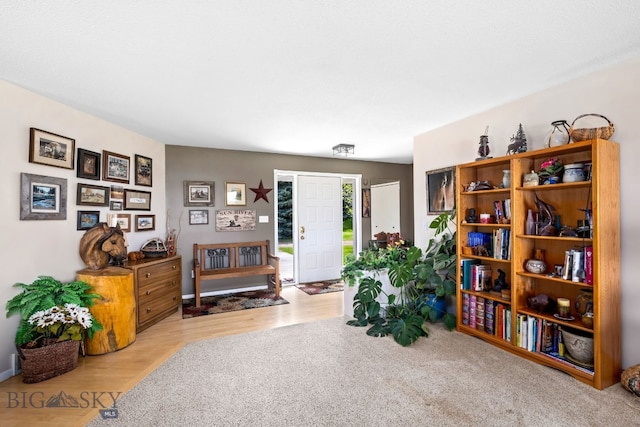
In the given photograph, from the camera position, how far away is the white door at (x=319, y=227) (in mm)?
5641

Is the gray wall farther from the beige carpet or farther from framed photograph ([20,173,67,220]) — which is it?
the beige carpet

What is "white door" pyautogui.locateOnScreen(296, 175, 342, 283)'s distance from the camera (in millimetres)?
5641

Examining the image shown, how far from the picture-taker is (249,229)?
17.0ft

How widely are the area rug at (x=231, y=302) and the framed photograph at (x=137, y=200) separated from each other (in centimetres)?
144

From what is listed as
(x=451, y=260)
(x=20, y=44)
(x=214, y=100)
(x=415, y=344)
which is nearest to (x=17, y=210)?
(x=20, y=44)

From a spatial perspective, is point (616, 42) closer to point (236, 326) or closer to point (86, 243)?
point (236, 326)

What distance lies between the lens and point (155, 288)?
3.69 meters

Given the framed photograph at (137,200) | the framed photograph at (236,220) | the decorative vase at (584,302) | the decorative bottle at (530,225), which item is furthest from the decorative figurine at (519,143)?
the framed photograph at (137,200)

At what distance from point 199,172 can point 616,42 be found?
473 centimetres

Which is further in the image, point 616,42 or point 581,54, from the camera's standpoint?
point 581,54

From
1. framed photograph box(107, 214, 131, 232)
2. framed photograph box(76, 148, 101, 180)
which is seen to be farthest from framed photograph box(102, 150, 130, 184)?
framed photograph box(107, 214, 131, 232)

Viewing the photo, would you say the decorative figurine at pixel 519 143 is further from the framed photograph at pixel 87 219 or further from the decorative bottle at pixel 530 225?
the framed photograph at pixel 87 219

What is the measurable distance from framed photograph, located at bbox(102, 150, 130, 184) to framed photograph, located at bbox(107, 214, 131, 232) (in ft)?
1.38

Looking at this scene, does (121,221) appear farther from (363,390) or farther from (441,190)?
(441,190)
